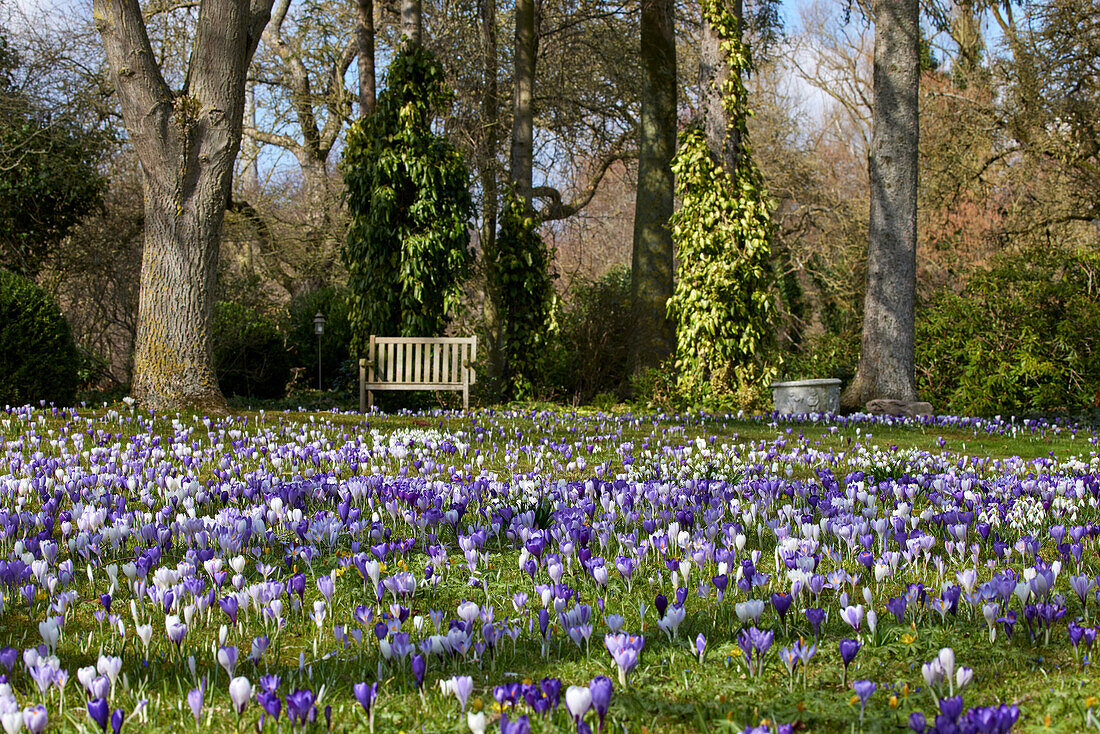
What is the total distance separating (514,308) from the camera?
544 inches

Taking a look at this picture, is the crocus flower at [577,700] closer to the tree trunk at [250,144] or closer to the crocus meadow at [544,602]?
the crocus meadow at [544,602]

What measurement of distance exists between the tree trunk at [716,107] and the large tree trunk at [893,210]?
5.81 feet

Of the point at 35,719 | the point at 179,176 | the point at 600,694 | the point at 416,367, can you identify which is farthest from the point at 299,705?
the point at 416,367

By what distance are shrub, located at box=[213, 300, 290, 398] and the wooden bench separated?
3.62 m

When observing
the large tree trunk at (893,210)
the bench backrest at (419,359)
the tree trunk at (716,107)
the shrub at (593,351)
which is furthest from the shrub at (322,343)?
the large tree trunk at (893,210)

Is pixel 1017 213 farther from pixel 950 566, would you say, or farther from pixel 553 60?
pixel 950 566

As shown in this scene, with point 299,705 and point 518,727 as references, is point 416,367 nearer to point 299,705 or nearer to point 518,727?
point 299,705

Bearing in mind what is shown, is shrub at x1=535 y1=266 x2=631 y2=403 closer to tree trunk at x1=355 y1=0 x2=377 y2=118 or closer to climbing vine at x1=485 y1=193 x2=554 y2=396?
climbing vine at x1=485 y1=193 x2=554 y2=396

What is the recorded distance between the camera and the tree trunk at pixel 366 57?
15.2m

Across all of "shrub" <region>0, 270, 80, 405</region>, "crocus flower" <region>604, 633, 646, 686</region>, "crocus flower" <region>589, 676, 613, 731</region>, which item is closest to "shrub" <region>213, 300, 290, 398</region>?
"shrub" <region>0, 270, 80, 405</region>

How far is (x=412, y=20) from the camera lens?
1389 centimetres

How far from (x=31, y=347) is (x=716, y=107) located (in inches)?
347

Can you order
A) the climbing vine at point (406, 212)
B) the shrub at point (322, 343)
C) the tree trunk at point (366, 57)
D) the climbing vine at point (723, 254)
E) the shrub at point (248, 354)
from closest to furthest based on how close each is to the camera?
the climbing vine at point (723, 254)
the climbing vine at point (406, 212)
the shrub at point (248, 354)
the tree trunk at point (366, 57)
the shrub at point (322, 343)

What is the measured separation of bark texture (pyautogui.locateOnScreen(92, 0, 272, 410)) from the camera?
31.9 ft
